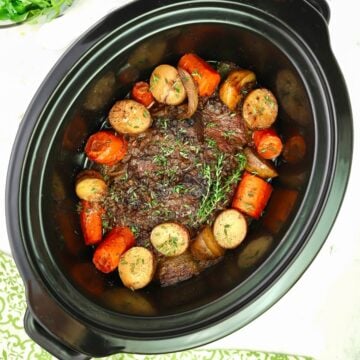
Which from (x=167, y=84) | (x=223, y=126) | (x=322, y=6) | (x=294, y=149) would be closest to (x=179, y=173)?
(x=223, y=126)

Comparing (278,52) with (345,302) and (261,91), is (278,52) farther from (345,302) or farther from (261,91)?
(345,302)

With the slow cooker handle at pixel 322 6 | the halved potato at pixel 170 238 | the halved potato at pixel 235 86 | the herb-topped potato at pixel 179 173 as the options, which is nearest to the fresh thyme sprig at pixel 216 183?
the herb-topped potato at pixel 179 173

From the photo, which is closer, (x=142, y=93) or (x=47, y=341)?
(x=47, y=341)

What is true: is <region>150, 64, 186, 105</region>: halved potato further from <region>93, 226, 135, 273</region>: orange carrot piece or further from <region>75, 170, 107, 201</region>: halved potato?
<region>93, 226, 135, 273</region>: orange carrot piece

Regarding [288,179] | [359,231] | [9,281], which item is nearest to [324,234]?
[288,179]

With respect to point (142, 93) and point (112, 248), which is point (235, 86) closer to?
point (142, 93)

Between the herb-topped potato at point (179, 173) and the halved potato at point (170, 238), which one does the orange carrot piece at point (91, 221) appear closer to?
the herb-topped potato at point (179, 173)

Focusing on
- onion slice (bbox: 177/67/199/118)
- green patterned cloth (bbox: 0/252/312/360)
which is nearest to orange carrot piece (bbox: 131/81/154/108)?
onion slice (bbox: 177/67/199/118)
